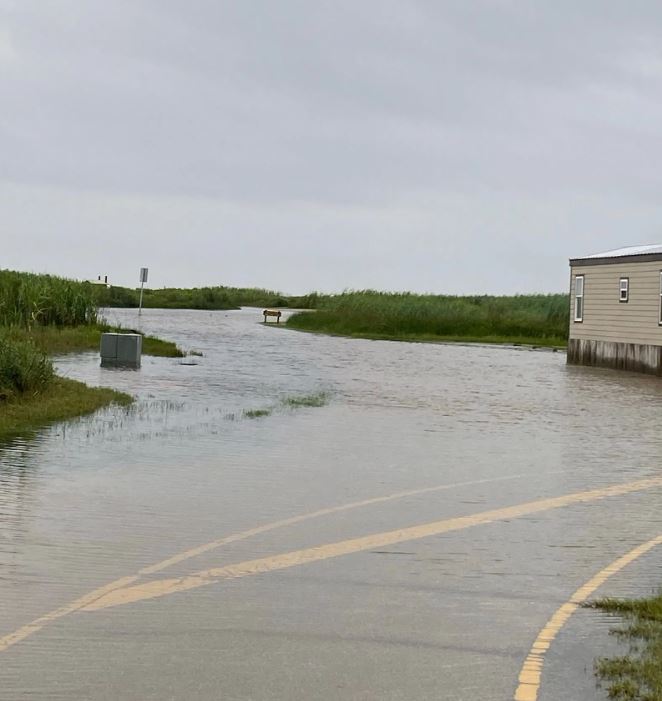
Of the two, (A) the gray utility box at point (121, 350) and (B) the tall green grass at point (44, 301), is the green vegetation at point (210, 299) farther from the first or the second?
(A) the gray utility box at point (121, 350)

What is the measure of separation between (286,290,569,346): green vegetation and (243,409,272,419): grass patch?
50.0m

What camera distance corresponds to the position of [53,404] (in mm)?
22797

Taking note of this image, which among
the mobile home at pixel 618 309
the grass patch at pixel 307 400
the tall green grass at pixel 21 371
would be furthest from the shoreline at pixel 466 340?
the tall green grass at pixel 21 371

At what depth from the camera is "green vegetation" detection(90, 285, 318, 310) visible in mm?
134500

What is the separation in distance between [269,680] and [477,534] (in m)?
5.55

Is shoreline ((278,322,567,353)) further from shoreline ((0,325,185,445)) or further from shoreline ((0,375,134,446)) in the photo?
shoreline ((0,375,134,446))

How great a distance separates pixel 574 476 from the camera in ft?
55.4

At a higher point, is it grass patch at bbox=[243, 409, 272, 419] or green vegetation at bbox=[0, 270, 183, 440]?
green vegetation at bbox=[0, 270, 183, 440]

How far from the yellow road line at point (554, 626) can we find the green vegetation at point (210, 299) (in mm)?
110586

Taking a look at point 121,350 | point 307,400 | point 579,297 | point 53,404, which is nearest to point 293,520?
point 53,404

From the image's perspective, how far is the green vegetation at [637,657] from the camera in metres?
6.78

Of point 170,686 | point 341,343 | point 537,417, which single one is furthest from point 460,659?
point 341,343

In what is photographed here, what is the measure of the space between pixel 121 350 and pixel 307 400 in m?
8.99

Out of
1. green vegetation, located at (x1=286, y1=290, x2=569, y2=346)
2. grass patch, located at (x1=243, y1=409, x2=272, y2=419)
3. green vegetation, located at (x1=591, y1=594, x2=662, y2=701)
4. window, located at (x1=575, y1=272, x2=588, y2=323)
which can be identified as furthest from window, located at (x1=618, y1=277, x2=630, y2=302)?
green vegetation, located at (x1=591, y1=594, x2=662, y2=701)
